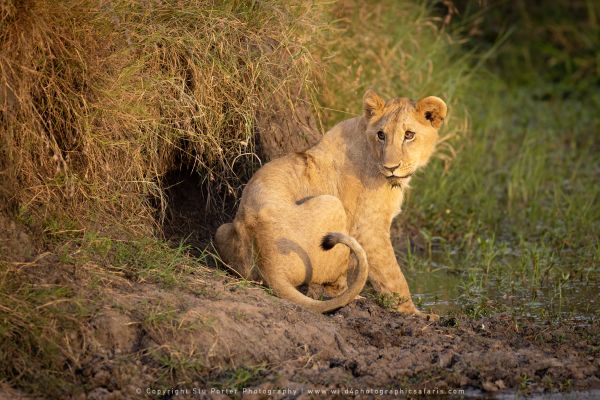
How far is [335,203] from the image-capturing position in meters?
5.36

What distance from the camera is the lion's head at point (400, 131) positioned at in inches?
216

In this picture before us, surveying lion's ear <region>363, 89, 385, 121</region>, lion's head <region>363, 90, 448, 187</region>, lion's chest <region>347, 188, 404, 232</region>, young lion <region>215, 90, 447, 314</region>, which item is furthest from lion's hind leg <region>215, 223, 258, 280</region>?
lion's ear <region>363, 89, 385, 121</region>

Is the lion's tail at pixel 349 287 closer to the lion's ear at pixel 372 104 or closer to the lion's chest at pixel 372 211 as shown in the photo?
the lion's chest at pixel 372 211

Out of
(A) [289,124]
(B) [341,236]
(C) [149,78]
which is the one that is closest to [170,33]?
(C) [149,78]

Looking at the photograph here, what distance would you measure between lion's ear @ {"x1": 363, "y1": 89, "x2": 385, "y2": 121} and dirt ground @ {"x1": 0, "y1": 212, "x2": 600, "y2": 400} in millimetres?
1255

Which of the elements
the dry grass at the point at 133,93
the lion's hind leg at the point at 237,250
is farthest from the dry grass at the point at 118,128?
the lion's hind leg at the point at 237,250

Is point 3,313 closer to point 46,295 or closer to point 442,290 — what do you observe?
point 46,295

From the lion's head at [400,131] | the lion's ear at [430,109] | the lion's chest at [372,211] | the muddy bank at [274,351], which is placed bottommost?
the muddy bank at [274,351]

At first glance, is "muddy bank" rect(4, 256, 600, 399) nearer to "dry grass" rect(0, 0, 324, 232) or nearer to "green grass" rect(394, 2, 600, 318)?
"dry grass" rect(0, 0, 324, 232)

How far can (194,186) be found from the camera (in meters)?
6.38

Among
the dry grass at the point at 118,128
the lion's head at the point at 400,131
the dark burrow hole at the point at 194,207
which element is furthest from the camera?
the dark burrow hole at the point at 194,207

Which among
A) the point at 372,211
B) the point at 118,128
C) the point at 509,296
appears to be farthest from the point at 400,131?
the point at 118,128

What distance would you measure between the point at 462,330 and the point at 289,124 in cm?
186

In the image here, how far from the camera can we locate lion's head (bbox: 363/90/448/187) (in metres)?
5.49
